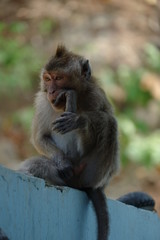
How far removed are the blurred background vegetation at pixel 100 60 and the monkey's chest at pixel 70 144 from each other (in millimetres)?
4186

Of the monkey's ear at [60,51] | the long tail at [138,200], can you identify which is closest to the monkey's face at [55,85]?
the monkey's ear at [60,51]

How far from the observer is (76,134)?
444 cm

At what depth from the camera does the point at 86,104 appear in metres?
4.52

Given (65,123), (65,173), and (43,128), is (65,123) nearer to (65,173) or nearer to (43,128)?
(65,173)

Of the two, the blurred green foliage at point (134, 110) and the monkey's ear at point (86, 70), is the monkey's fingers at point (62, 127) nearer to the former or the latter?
the monkey's ear at point (86, 70)

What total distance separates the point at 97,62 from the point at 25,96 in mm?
1783

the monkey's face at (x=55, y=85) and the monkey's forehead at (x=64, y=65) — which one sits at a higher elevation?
the monkey's forehead at (x=64, y=65)

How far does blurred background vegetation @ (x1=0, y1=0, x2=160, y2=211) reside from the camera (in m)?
→ 9.21

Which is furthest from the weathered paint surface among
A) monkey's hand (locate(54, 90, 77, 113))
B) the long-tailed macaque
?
monkey's hand (locate(54, 90, 77, 113))

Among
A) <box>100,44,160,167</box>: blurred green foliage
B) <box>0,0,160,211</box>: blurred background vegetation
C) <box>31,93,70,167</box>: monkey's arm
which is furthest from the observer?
<box>0,0,160,211</box>: blurred background vegetation

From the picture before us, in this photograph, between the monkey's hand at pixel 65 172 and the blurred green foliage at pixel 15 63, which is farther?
the blurred green foliage at pixel 15 63

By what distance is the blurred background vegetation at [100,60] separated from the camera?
30.2 ft

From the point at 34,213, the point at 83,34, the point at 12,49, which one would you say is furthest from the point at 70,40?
the point at 34,213

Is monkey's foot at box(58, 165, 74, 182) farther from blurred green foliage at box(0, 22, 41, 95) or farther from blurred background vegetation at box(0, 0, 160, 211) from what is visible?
blurred green foliage at box(0, 22, 41, 95)
